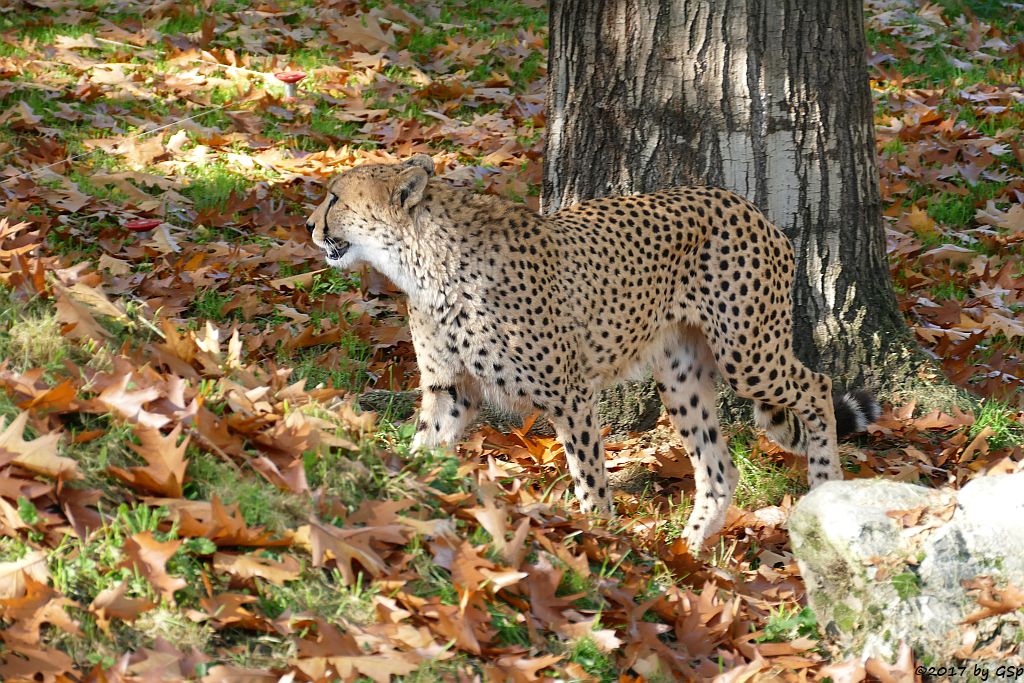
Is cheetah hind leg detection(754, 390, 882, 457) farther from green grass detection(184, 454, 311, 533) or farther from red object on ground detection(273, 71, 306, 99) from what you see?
red object on ground detection(273, 71, 306, 99)

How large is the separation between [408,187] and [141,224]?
259cm

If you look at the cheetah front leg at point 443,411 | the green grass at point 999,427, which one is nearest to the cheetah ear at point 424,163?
the cheetah front leg at point 443,411

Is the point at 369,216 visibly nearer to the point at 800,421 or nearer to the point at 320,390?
the point at 320,390

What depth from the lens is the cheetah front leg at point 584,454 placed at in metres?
4.68

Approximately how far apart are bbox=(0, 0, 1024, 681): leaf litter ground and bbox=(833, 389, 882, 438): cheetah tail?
0.22 metres

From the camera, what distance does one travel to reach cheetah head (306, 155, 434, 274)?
15.3ft

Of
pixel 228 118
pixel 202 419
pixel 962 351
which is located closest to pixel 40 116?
pixel 228 118

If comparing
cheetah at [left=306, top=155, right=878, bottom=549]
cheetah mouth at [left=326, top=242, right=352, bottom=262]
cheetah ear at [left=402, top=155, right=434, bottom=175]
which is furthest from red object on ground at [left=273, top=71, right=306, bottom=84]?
cheetah mouth at [left=326, top=242, right=352, bottom=262]

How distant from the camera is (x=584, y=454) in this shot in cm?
469

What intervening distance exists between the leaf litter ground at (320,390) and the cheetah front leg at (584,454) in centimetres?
20

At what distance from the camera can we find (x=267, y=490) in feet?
11.6

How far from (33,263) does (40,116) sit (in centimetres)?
391

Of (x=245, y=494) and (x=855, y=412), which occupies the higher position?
(x=245, y=494)

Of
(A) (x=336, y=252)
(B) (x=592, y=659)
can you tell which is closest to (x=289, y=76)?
(A) (x=336, y=252)
